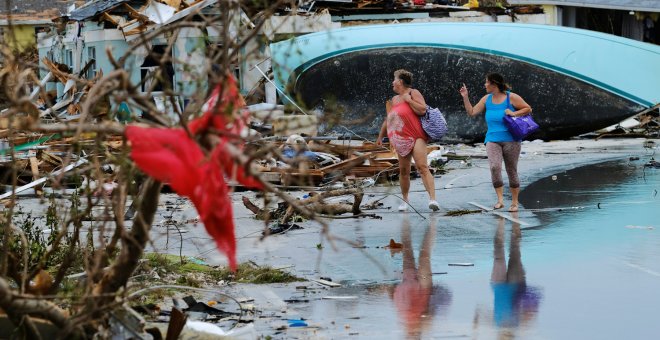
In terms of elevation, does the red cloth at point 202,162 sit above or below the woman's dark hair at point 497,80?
above

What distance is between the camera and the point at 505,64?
29.3m

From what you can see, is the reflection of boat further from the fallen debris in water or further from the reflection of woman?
the reflection of woman

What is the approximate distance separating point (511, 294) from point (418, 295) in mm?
729

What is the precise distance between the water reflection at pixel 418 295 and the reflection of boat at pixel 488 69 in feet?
56.5

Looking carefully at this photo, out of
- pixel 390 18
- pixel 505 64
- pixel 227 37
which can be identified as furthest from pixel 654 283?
pixel 390 18

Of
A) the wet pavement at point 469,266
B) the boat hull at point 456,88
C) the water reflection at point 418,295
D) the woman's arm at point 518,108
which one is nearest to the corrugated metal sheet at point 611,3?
the boat hull at point 456,88

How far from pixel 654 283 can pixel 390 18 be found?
2690 centimetres

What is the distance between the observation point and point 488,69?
2947cm

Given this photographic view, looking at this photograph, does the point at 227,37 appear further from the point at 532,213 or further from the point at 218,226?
the point at 532,213

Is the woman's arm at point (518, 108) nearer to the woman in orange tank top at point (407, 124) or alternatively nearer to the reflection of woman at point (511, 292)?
the woman in orange tank top at point (407, 124)

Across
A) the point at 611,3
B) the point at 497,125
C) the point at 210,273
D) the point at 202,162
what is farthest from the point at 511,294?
the point at 611,3

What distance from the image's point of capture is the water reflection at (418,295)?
8.53 metres

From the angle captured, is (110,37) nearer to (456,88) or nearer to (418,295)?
(456,88)

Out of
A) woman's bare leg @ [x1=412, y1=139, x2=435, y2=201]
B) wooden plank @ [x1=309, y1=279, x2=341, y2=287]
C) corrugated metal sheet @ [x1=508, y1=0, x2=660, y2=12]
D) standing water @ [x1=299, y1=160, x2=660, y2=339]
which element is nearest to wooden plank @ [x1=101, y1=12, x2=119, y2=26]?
corrugated metal sheet @ [x1=508, y1=0, x2=660, y2=12]
